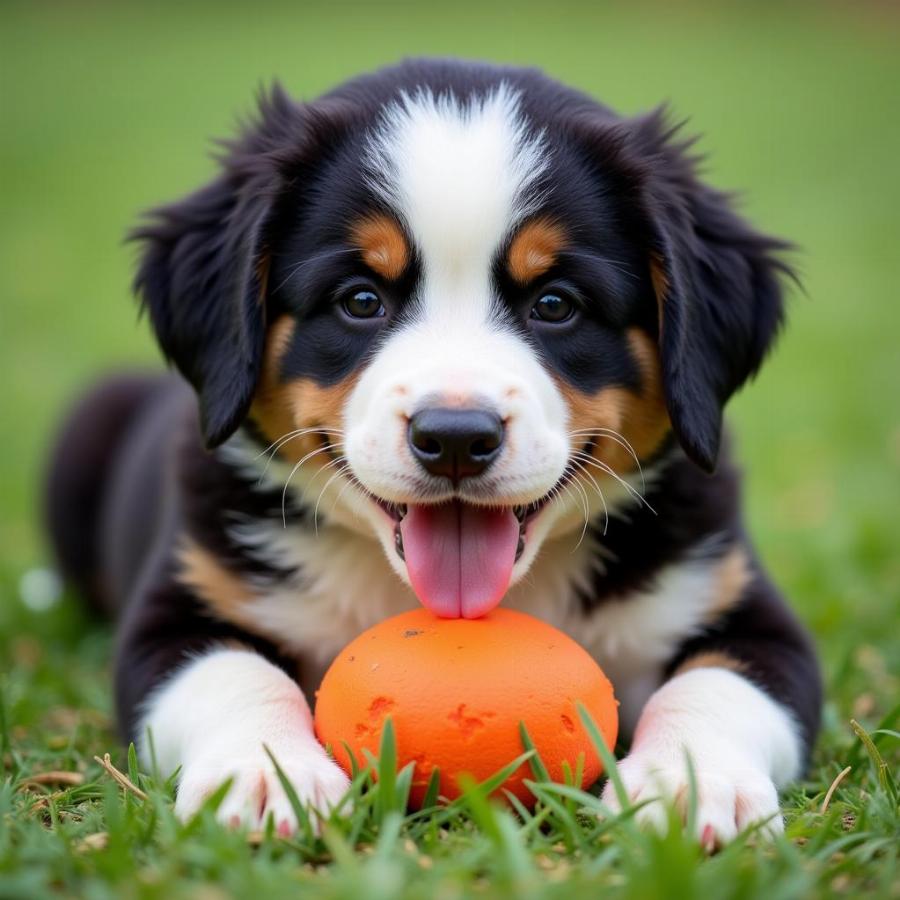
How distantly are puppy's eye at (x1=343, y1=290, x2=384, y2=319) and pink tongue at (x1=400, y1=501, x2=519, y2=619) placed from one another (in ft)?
1.49

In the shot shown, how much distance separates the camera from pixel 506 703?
2.53 meters

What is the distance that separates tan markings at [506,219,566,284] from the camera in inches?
117

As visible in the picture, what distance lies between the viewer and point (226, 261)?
3.24 m

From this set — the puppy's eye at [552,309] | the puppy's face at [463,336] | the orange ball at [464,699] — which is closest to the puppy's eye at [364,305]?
the puppy's face at [463,336]

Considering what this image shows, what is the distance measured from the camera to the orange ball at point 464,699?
8.25 feet

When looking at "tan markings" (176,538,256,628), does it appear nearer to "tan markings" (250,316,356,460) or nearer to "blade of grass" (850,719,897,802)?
"tan markings" (250,316,356,460)

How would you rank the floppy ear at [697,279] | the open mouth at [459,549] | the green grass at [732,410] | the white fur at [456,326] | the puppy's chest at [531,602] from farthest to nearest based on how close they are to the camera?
the puppy's chest at [531,602], the floppy ear at [697,279], the open mouth at [459,549], the white fur at [456,326], the green grass at [732,410]

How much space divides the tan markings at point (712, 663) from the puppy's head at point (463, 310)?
43 centimetres

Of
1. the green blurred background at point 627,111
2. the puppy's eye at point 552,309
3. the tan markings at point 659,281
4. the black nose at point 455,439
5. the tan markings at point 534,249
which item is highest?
the tan markings at point 534,249

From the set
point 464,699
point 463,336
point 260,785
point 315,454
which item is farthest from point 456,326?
point 260,785

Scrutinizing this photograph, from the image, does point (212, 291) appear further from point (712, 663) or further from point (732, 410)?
point (732, 410)

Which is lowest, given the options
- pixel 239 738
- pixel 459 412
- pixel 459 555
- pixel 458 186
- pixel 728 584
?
pixel 239 738

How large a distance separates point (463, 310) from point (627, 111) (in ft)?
41.4

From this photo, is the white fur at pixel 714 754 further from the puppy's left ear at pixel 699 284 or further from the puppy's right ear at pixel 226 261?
the puppy's right ear at pixel 226 261
